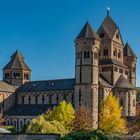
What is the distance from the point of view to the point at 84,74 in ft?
311

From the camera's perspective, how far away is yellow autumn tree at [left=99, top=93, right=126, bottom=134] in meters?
88.7

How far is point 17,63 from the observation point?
407 ft

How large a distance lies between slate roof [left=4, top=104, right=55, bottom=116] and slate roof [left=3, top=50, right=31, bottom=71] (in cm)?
1115

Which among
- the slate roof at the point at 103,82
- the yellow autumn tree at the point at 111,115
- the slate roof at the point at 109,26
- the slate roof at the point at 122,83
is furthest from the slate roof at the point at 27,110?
the slate roof at the point at 109,26

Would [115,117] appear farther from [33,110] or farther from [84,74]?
[33,110]

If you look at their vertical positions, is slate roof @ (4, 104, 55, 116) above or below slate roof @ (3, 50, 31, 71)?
below

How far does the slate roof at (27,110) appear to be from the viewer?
108 meters

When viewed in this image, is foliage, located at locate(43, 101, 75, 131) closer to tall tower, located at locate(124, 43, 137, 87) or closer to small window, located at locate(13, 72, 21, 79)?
tall tower, located at locate(124, 43, 137, 87)

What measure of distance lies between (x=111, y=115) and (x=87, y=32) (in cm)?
1869

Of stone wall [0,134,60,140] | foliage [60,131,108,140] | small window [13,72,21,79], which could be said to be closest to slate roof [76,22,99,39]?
small window [13,72,21,79]

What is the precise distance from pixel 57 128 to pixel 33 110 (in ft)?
126

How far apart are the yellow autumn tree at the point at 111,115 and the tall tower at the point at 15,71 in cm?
3493

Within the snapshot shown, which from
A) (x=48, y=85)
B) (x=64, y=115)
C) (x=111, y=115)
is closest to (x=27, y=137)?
(x=64, y=115)

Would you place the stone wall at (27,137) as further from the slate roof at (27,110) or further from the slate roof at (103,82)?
the slate roof at (27,110)
